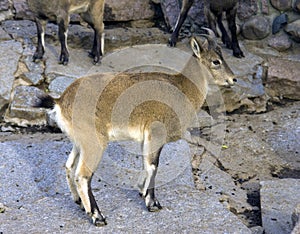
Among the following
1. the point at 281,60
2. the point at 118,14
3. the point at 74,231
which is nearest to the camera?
the point at 74,231

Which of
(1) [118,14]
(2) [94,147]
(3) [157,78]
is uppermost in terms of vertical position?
(3) [157,78]

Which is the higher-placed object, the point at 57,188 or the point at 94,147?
the point at 94,147

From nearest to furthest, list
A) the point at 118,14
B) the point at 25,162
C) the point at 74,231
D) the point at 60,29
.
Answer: the point at 74,231 < the point at 25,162 < the point at 60,29 < the point at 118,14

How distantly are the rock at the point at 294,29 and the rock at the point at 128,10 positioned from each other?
1.69 metres

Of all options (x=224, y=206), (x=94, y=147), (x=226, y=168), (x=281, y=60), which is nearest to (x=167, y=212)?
(x=224, y=206)

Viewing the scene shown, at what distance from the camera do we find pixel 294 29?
6.63m

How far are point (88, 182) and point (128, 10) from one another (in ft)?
12.5

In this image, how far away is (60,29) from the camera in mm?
5996

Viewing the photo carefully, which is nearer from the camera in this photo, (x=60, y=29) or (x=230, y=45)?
(x=60, y=29)

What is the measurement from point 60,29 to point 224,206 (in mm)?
2790

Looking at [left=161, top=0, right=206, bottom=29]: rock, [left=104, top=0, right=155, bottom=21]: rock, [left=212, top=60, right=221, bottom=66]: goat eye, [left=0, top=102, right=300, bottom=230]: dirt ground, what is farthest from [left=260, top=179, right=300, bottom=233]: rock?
[left=104, top=0, right=155, bottom=21]: rock

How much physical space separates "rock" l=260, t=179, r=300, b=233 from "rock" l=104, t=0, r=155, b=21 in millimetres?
3449

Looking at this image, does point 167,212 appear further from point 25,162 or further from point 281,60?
point 281,60

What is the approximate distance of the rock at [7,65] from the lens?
5.59 m
